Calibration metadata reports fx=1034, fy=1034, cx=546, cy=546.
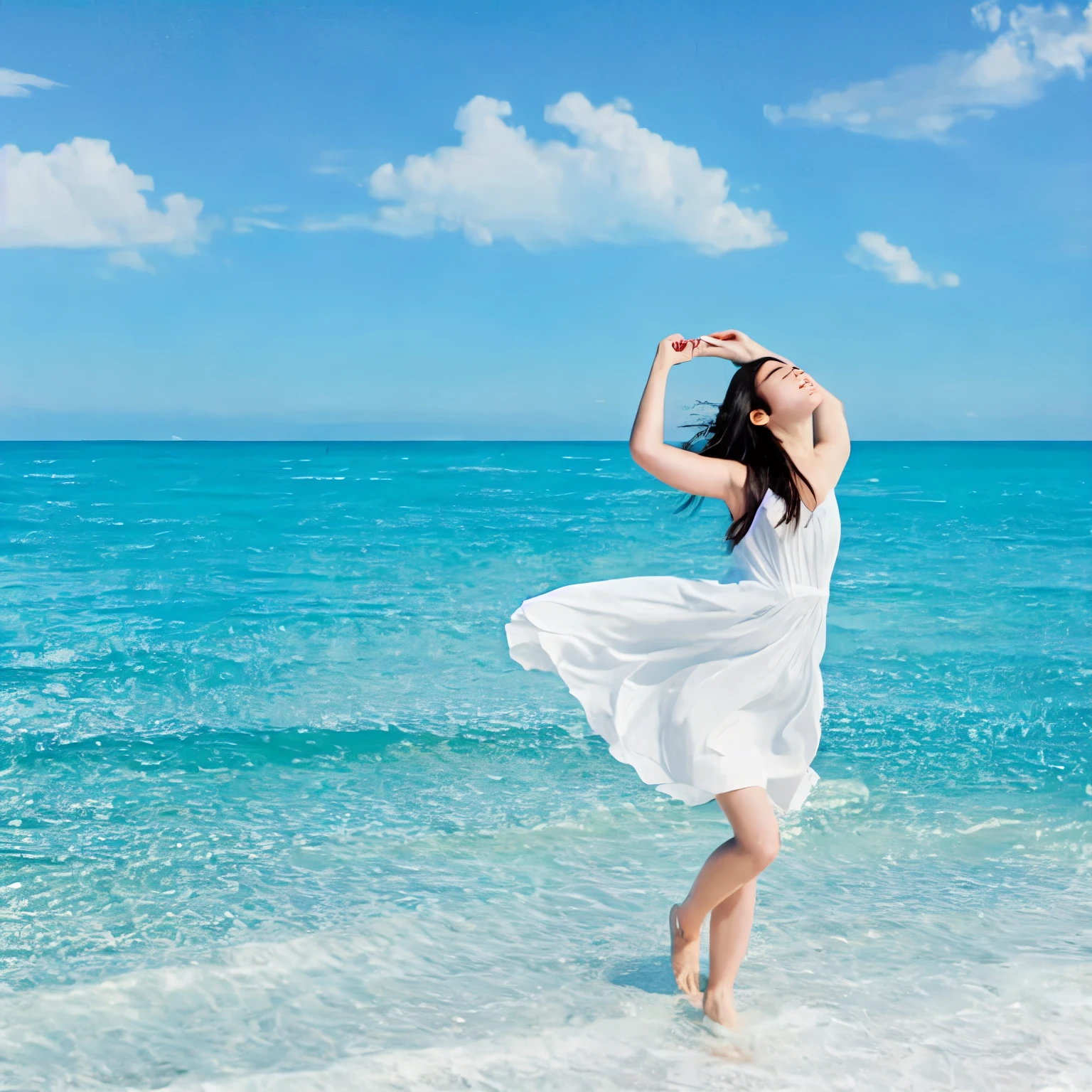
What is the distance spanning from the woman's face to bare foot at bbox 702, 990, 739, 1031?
1.71 m

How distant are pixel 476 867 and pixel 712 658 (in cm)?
201

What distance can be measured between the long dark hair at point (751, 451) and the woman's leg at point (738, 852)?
747 mm

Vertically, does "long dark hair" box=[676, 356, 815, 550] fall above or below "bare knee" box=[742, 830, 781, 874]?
above

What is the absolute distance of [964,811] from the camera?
17.5ft

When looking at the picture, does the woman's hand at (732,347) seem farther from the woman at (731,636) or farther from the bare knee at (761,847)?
the bare knee at (761,847)

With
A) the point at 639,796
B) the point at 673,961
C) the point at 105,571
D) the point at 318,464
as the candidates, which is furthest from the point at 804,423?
the point at 318,464

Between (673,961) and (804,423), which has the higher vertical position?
(804,423)

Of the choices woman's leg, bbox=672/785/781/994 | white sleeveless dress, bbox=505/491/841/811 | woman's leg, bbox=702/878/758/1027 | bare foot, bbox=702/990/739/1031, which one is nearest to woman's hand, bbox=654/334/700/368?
white sleeveless dress, bbox=505/491/841/811

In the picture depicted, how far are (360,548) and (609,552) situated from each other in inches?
188

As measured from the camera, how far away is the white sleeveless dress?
9.70 ft

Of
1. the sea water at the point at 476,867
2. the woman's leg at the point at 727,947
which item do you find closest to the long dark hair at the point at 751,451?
the woman's leg at the point at 727,947

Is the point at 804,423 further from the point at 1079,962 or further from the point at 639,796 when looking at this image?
the point at 639,796

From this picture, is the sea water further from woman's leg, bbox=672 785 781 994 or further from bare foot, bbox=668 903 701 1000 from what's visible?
woman's leg, bbox=672 785 781 994

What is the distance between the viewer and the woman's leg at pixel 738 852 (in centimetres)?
286
